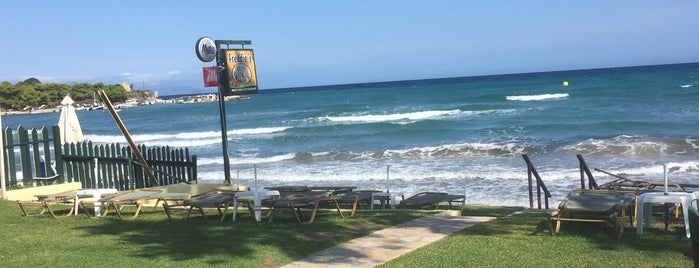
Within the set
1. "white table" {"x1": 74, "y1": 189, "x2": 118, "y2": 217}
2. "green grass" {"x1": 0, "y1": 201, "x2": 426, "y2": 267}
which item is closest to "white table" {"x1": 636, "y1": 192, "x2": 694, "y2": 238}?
"green grass" {"x1": 0, "y1": 201, "x2": 426, "y2": 267}

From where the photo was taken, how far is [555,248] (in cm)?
658

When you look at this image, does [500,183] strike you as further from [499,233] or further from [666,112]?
[666,112]

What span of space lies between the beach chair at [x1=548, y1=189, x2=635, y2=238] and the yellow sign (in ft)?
18.7

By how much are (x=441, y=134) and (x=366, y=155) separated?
773cm

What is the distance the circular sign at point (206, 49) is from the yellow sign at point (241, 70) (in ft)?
0.77

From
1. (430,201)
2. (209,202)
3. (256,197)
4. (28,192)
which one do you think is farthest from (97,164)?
(430,201)

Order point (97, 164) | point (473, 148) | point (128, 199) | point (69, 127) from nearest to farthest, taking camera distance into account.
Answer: point (128, 199) < point (97, 164) < point (69, 127) < point (473, 148)

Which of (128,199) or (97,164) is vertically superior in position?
(97,164)

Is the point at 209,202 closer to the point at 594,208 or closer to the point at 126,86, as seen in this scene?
the point at 594,208

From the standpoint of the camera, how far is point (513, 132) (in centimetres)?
2972

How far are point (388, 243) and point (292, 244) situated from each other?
106cm

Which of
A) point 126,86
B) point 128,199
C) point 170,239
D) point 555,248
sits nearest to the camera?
point 555,248

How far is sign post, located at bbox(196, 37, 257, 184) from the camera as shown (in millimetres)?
10750

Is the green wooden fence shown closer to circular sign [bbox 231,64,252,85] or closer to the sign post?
the sign post
